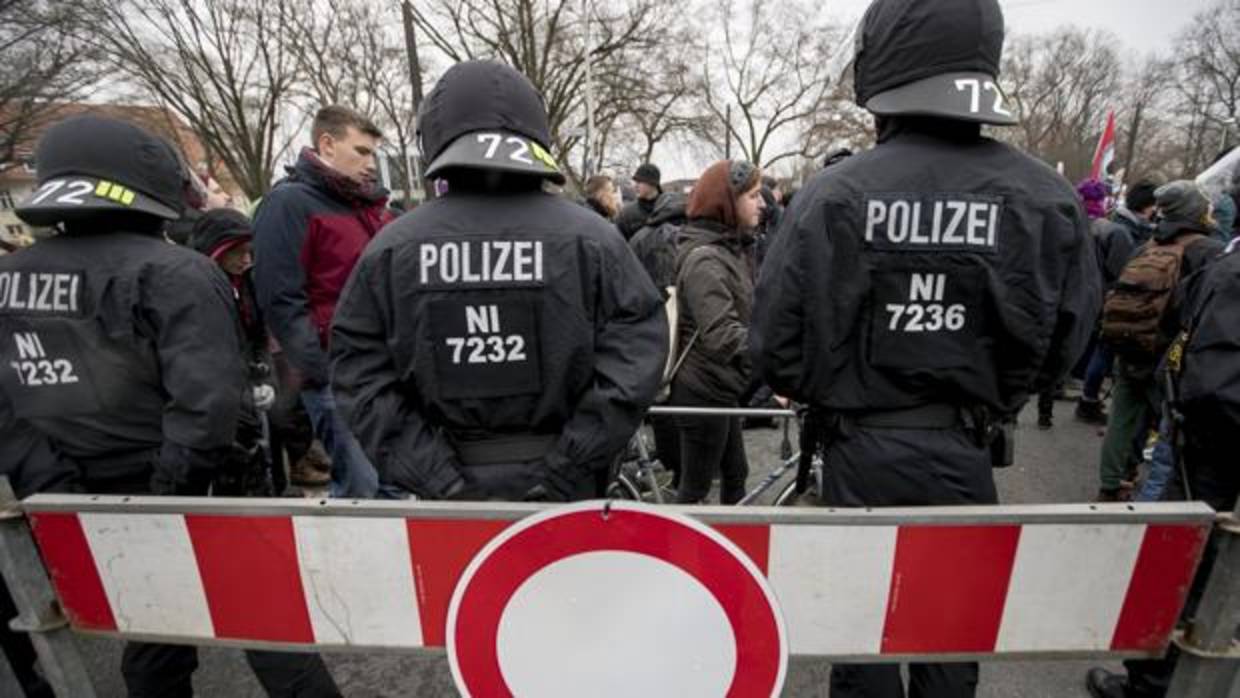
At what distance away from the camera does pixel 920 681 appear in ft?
5.74

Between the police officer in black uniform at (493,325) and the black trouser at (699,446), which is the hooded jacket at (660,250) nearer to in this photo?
the black trouser at (699,446)

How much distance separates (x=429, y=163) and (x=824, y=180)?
43.1 inches

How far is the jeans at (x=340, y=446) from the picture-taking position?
138 inches

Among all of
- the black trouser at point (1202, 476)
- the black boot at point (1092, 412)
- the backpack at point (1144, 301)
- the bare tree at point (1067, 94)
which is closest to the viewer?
the black trouser at point (1202, 476)

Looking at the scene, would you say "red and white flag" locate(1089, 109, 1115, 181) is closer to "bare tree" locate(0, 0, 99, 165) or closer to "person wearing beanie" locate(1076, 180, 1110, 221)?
"person wearing beanie" locate(1076, 180, 1110, 221)

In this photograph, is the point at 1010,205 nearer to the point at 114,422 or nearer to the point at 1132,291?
the point at 114,422

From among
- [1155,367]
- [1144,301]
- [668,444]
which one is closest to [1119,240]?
[1144,301]

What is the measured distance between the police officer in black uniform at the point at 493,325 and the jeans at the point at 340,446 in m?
1.90

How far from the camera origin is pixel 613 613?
112cm

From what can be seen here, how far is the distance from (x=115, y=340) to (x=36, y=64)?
19066 mm

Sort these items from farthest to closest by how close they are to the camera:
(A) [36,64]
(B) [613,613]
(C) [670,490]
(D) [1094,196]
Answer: (A) [36,64]
(D) [1094,196]
(C) [670,490]
(B) [613,613]

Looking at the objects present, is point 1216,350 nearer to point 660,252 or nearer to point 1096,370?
point 660,252

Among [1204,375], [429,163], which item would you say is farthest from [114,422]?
[1204,375]

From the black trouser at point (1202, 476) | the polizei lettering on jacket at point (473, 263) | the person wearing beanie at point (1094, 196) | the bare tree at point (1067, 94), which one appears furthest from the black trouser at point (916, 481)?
the bare tree at point (1067, 94)
